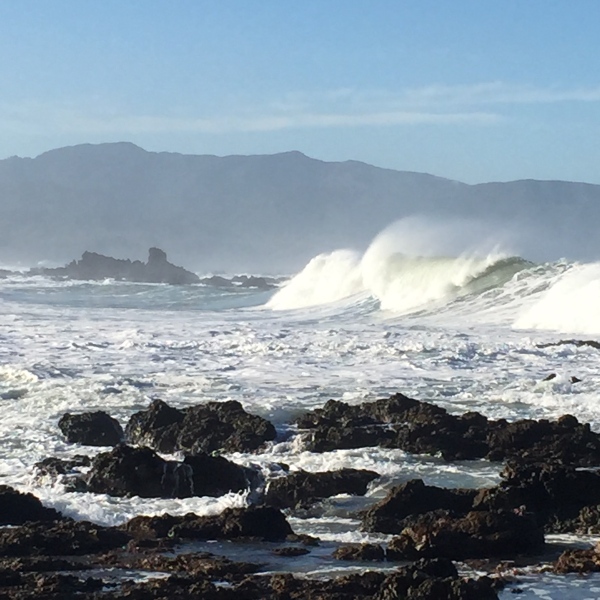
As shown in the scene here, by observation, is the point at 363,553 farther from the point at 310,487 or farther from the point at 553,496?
the point at 310,487

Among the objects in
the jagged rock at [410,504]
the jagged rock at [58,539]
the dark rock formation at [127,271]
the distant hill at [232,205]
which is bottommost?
the jagged rock at [58,539]

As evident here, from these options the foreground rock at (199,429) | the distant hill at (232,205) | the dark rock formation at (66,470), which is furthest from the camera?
the distant hill at (232,205)

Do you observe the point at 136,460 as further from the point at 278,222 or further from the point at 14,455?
the point at 278,222

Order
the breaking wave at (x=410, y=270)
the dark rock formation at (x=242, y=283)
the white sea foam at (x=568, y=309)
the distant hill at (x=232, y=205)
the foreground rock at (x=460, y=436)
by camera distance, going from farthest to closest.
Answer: the distant hill at (x=232, y=205) < the dark rock formation at (x=242, y=283) < the breaking wave at (x=410, y=270) < the white sea foam at (x=568, y=309) < the foreground rock at (x=460, y=436)

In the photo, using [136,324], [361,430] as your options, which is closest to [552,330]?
Answer: [136,324]

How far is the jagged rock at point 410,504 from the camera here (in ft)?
36.6

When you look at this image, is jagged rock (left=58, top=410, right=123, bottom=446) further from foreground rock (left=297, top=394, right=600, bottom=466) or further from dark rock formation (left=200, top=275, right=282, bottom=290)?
dark rock formation (left=200, top=275, right=282, bottom=290)

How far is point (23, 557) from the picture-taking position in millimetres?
9883

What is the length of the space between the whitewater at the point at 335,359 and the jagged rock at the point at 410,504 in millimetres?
235

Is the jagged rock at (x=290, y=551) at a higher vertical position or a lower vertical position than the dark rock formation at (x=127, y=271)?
lower

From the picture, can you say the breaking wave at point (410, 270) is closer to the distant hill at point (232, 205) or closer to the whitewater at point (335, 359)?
the whitewater at point (335, 359)

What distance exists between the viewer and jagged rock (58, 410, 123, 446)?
52.2 ft

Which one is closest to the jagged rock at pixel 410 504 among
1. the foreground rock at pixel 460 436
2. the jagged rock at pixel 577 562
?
the jagged rock at pixel 577 562

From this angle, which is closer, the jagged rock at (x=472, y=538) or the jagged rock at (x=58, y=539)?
the jagged rock at (x=472, y=538)
